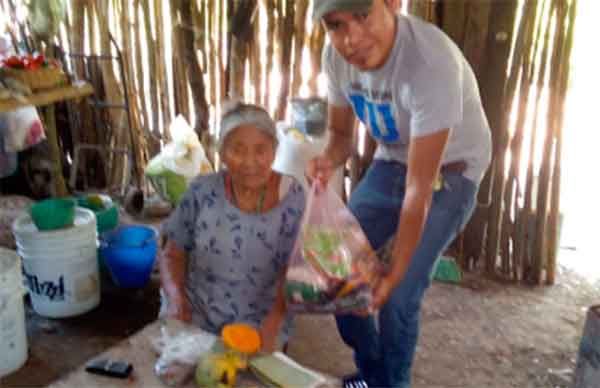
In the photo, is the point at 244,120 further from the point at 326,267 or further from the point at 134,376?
the point at 134,376

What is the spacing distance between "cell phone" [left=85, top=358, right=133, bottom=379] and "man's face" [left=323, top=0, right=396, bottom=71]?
0.86 m

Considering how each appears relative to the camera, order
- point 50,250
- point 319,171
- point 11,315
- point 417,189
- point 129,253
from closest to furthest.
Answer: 1. point 417,189
2. point 319,171
3. point 11,315
4. point 50,250
5. point 129,253

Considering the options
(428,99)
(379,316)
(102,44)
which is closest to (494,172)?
(379,316)

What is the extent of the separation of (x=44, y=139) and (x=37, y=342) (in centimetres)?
153

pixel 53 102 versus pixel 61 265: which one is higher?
pixel 53 102

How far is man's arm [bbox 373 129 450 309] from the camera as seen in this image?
153 cm

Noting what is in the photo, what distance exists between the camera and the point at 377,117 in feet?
5.77

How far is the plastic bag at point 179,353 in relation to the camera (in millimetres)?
1289

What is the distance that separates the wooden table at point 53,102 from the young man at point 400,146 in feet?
5.47

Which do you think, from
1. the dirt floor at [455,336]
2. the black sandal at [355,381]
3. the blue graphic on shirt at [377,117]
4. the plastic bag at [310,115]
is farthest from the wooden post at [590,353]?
the plastic bag at [310,115]

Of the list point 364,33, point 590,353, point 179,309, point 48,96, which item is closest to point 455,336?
point 590,353

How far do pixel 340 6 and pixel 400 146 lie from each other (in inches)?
21.9

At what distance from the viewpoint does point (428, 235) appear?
177cm

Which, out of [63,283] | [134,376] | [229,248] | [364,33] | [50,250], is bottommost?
[63,283]
